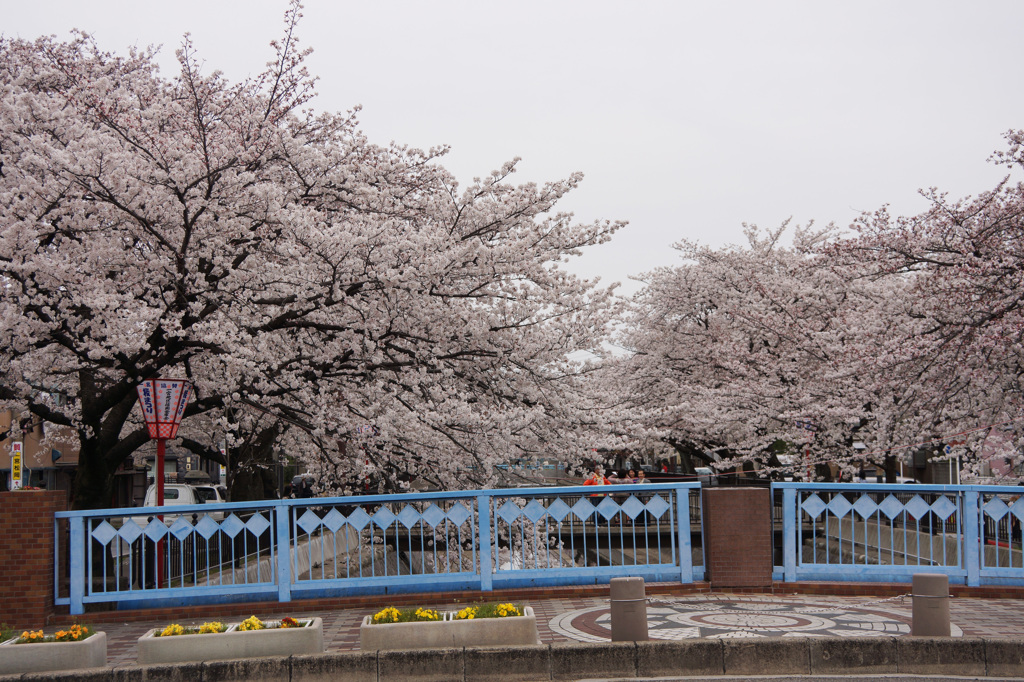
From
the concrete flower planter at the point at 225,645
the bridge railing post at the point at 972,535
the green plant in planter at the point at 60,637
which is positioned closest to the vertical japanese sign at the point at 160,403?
the green plant in planter at the point at 60,637

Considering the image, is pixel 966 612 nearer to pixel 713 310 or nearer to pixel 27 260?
pixel 27 260

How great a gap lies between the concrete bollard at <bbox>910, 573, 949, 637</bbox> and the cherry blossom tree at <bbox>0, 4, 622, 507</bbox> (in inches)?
271

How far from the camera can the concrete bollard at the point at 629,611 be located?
→ 7301 mm

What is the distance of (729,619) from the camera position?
28.2 feet

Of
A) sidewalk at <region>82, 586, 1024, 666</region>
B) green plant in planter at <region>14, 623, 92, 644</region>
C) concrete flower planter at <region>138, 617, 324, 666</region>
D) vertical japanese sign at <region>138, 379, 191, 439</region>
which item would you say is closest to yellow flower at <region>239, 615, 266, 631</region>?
concrete flower planter at <region>138, 617, 324, 666</region>

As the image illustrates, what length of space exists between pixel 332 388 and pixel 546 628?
7151 mm

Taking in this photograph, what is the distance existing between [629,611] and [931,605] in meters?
2.57

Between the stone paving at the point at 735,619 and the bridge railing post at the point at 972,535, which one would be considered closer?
the stone paving at the point at 735,619

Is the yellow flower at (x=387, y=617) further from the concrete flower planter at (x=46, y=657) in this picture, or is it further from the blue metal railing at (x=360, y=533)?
the concrete flower planter at (x=46, y=657)

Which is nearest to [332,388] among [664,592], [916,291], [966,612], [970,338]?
[664,592]

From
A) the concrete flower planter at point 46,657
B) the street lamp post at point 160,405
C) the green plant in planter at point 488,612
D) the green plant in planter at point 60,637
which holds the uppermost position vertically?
the street lamp post at point 160,405

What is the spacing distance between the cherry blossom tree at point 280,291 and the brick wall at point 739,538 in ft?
13.7

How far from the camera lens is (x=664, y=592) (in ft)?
33.0

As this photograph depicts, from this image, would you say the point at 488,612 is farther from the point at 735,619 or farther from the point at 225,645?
the point at 735,619
